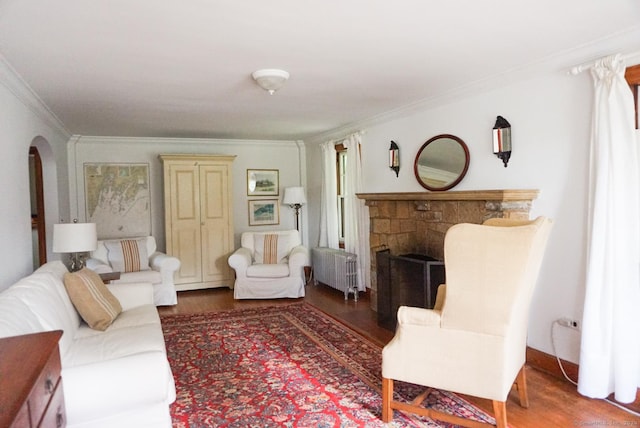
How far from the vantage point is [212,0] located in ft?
6.51

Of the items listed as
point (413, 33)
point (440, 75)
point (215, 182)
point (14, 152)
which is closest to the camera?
point (413, 33)

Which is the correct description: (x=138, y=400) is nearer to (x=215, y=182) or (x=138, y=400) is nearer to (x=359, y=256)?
(x=359, y=256)

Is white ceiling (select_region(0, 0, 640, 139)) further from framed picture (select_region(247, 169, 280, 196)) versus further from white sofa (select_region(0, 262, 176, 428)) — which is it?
framed picture (select_region(247, 169, 280, 196))

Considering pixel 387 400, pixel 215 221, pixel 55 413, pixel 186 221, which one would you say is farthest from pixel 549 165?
pixel 186 221

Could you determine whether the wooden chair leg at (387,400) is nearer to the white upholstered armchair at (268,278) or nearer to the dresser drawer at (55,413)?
the dresser drawer at (55,413)

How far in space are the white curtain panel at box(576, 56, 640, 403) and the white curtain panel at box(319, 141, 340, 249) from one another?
378cm

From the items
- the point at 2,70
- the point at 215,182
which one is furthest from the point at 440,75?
the point at 215,182

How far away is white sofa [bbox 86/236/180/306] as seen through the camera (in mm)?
5141

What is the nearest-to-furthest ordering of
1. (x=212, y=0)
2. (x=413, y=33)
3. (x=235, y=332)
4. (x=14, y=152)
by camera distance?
(x=212, y=0), (x=413, y=33), (x=14, y=152), (x=235, y=332)

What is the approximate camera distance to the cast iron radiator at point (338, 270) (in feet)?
18.0

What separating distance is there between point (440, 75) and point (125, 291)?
3.11m

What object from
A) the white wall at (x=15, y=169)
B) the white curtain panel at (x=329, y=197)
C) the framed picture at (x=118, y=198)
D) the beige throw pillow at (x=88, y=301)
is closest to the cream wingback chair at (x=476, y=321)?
the beige throw pillow at (x=88, y=301)

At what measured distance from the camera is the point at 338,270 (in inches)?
222

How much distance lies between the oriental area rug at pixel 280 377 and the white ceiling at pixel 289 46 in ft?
7.33
